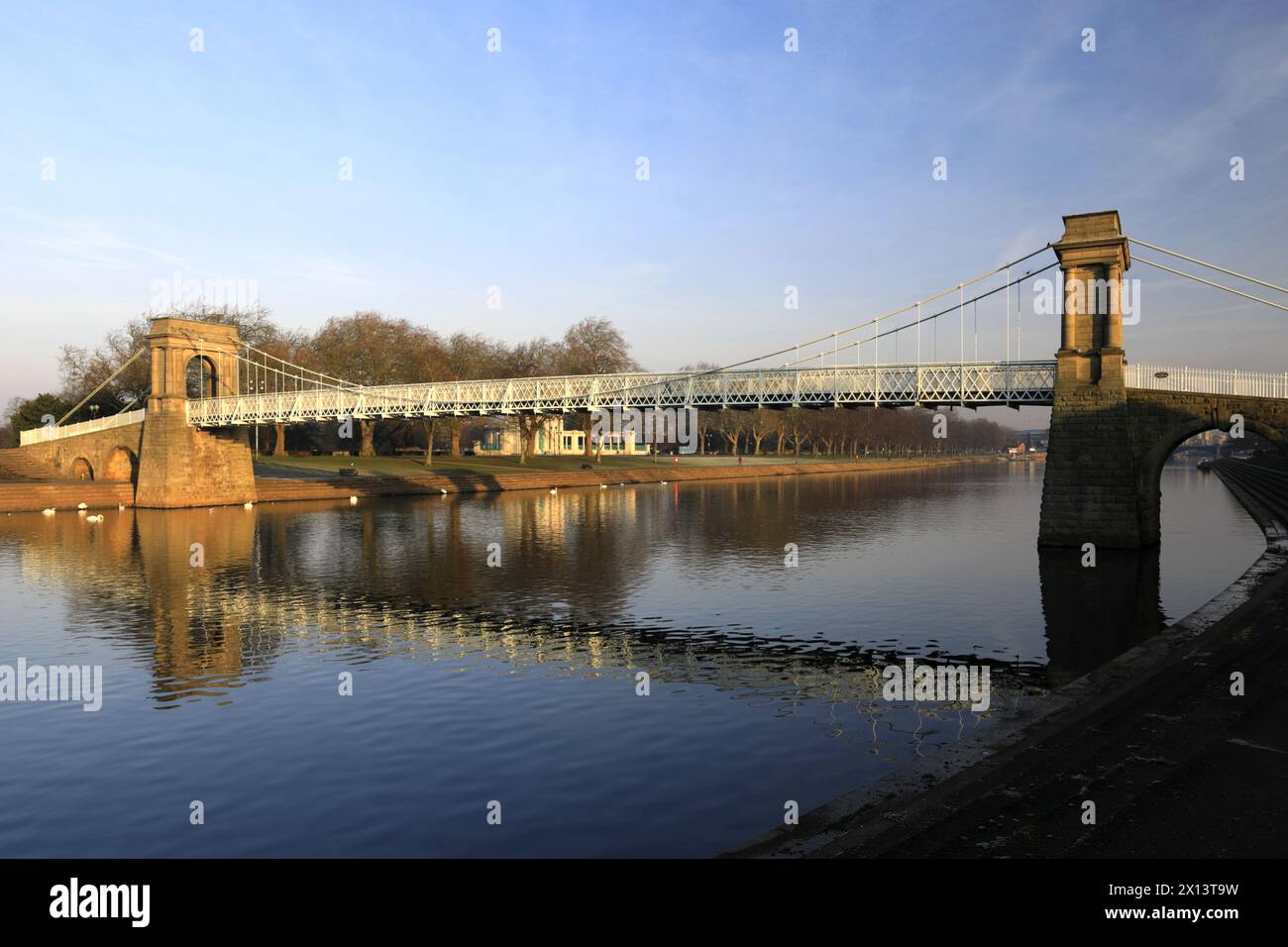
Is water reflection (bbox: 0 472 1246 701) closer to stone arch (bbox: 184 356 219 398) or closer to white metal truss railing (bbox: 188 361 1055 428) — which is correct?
white metal truss railing (bbox: 188 361 1055 428)

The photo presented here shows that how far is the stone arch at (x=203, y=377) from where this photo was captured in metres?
63.5

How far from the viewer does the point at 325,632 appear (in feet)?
65.3

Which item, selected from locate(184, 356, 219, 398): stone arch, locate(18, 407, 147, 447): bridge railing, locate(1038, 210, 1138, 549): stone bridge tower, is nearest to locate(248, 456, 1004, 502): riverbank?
locate(184, 356, 219, 398): stone arch

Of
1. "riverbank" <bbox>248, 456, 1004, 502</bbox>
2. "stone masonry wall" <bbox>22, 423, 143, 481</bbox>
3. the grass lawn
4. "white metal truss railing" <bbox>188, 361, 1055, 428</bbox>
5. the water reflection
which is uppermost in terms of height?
"white metal truss railing" <bbox>188, 361, 1055, 428</bbox>

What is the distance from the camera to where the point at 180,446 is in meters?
57.6

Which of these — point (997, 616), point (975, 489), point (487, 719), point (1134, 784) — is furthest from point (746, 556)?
point (975, 489)

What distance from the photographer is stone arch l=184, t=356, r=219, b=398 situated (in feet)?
208

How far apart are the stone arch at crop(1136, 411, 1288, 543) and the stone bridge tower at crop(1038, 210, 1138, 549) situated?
587 mm

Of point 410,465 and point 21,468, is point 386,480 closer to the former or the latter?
point 410,465

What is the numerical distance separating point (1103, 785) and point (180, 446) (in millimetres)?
59134

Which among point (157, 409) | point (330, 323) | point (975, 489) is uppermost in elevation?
point (330, 323)

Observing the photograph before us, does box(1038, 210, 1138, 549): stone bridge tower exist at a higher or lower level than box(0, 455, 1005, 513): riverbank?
higher
